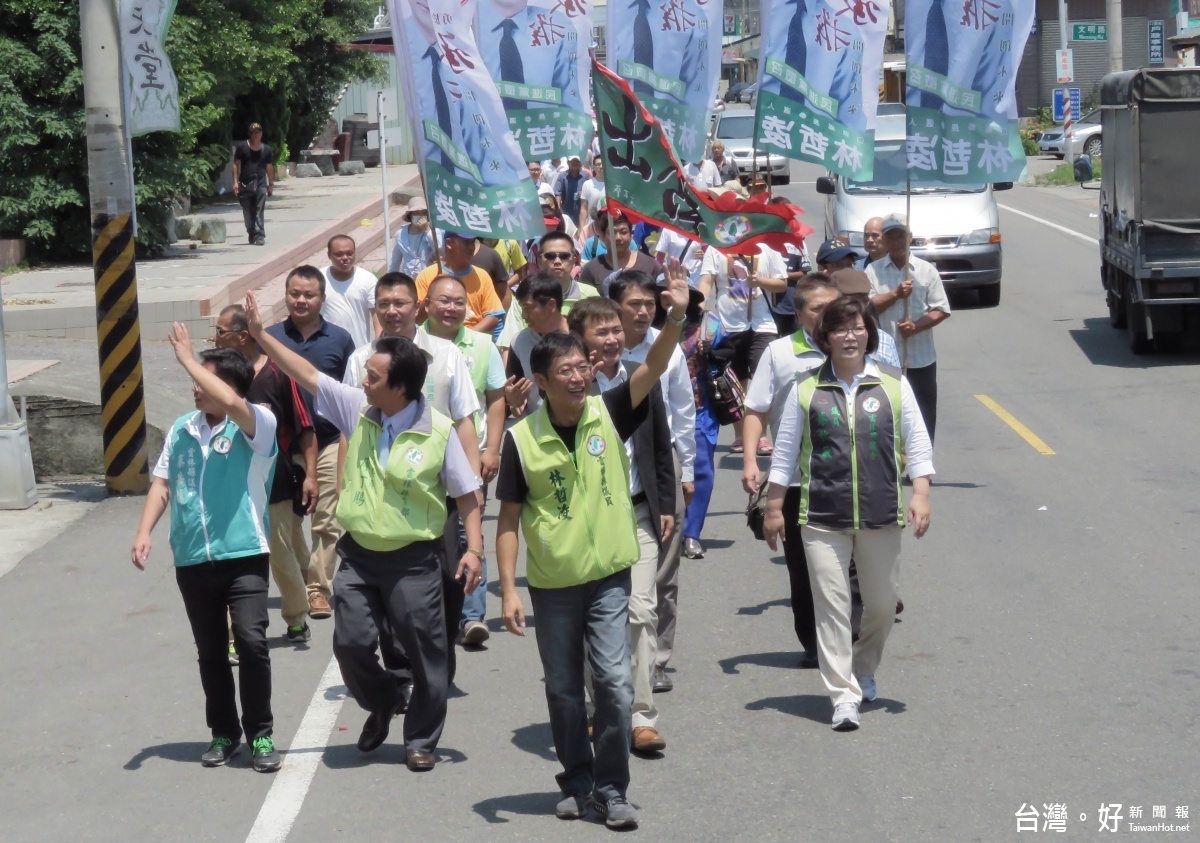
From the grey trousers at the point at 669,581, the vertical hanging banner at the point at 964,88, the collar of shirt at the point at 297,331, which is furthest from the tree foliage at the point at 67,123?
the grey trousers at the point at 669,581

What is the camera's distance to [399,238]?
14023 millimetres

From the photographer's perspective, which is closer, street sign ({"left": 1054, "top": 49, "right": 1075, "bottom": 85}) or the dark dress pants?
the dark dress pants

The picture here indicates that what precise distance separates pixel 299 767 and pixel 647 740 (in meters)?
1.36

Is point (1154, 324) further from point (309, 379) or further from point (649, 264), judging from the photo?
point (309, 379)

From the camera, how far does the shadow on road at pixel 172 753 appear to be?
20.6 feet

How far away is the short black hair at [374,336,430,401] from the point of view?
584cm

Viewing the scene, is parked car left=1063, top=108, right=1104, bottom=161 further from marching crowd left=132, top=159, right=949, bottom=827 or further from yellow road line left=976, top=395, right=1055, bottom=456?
marching crowd left=132, top=159, right=949, bottom=827

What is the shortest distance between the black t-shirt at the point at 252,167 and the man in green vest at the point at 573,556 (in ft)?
63.4

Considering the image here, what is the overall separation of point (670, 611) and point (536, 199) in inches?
120

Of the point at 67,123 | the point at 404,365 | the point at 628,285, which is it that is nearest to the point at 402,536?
the point at 404,365

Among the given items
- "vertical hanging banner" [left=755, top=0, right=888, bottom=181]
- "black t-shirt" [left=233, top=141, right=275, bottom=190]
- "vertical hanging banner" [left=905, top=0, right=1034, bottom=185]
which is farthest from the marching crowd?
"black t-shirt" [left=233, top=141, right=275, bottom=190]

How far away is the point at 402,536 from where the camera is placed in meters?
5.87

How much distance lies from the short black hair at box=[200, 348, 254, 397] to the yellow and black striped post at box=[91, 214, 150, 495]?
5.47 meters

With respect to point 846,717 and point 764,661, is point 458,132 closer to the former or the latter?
point 764,661
